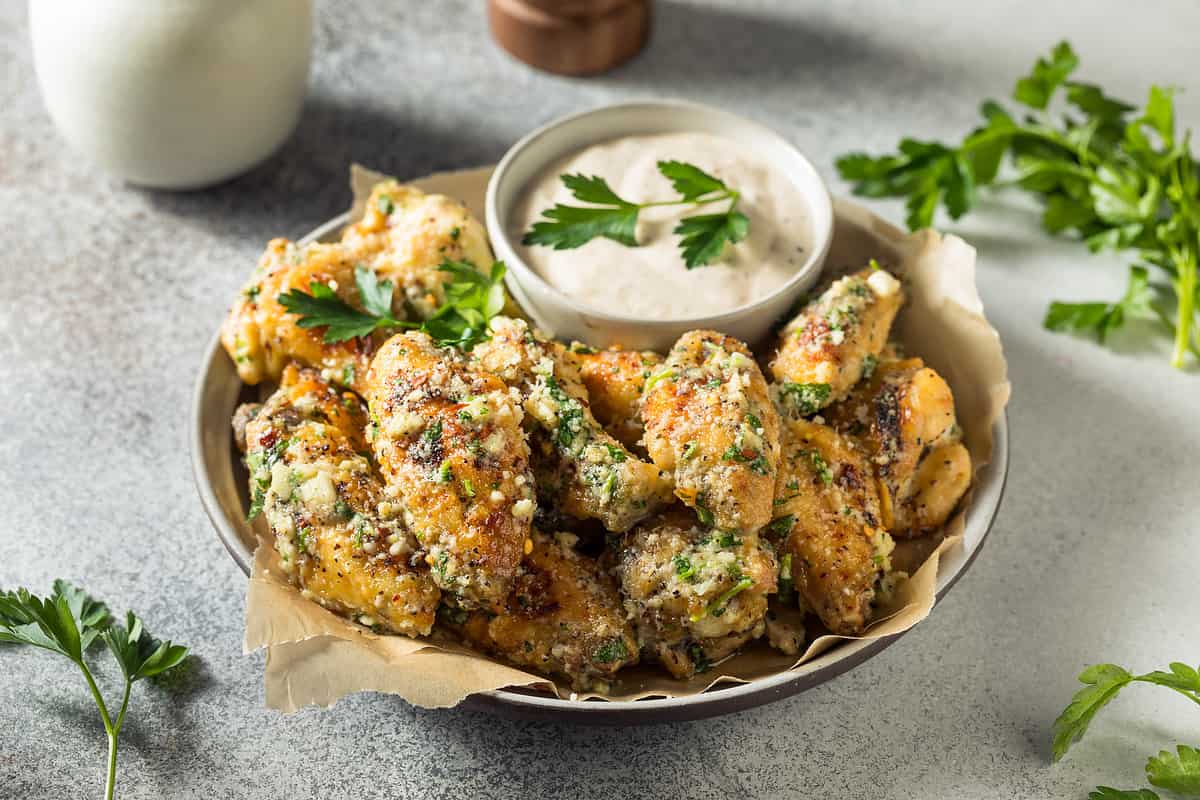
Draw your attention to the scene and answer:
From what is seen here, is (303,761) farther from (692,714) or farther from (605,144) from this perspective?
(605,144)

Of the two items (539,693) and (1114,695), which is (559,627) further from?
(1114,695)

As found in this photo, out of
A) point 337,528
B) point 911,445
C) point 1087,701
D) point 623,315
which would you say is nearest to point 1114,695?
point 1087,701

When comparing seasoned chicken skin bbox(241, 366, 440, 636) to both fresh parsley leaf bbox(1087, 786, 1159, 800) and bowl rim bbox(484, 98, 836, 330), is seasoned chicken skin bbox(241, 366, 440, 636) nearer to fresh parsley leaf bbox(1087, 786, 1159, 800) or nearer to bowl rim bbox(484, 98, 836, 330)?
bowl rim bbox(484, 98, 836, 330)

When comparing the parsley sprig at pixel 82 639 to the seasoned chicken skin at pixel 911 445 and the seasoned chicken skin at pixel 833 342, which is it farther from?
the seasoned chicken skin at pixel 911 445

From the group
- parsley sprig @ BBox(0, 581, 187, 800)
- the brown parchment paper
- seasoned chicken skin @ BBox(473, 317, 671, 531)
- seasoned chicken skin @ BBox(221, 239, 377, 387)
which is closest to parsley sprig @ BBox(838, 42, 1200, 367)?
the brown parchment paper

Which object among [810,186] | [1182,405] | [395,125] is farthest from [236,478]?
[1182,405]

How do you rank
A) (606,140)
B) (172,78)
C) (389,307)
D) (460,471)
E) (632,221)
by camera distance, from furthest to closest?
(172,78)
(606,140)
(632,221)
(389,307)
(460,471)

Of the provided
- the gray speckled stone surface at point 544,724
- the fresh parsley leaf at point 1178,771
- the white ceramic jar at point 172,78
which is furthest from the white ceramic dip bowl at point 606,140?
the fresh parsley leaf at point 1178,771
